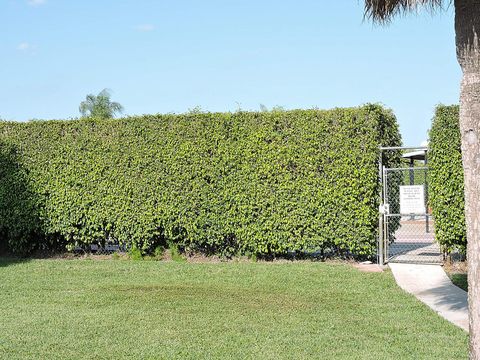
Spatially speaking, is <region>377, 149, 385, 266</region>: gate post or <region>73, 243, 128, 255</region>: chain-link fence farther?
<region>73, 243, 128, 255</region>: chain-link fence

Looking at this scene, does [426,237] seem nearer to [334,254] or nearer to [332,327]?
[334,254]

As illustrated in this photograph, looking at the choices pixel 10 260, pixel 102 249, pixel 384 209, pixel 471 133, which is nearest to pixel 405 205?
pixel 384 209

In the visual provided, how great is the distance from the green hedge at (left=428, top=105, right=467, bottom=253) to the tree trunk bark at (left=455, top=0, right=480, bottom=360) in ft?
24.0

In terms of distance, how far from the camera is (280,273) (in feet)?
40.8

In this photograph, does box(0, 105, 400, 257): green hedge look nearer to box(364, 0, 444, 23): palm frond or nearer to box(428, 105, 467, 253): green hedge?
box(428, 105, 467, 253): green hedge

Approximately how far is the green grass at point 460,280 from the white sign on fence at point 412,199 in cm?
146

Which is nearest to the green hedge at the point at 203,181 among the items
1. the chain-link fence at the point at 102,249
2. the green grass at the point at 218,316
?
the chain-link fence at the point at 102,249

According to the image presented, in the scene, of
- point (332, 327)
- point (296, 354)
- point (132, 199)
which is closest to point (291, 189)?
point (132, 199)

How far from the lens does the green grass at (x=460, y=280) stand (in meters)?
11.3

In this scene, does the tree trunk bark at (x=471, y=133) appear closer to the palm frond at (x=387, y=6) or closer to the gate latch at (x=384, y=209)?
the palm frond at (x=387, y=6)

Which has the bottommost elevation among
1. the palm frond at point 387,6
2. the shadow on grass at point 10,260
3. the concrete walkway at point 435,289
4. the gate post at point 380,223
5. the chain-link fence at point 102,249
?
the concrete walkway at point 435,289

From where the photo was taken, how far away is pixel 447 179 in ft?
41.5

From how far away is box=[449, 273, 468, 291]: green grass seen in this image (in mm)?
11302

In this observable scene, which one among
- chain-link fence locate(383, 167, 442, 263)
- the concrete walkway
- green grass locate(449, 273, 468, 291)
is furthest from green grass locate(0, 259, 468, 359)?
chain-link fence locate(383, 167, 442, 263)
